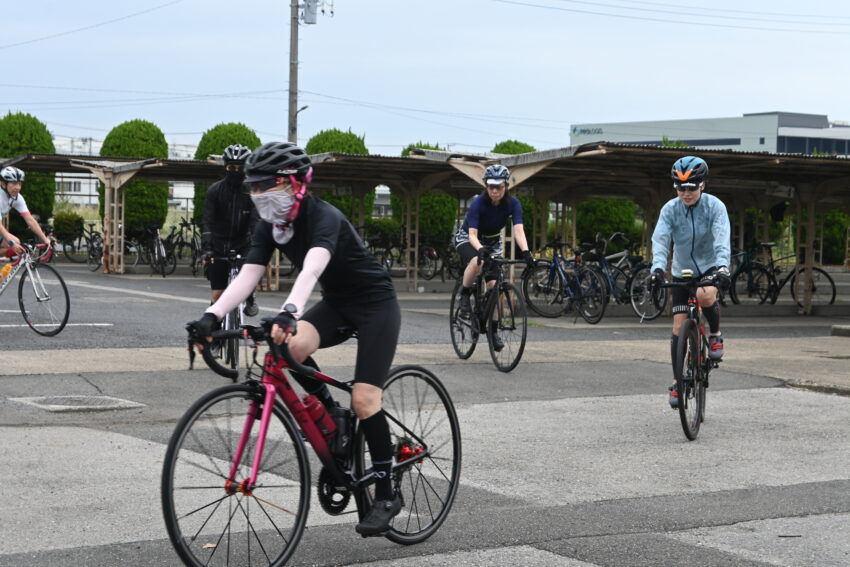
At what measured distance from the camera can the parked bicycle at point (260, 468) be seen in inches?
173

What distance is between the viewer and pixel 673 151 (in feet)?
63.3

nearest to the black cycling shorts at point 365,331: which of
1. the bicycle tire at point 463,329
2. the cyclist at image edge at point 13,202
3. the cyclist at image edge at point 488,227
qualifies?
the cyclist at image edge at point 488,227

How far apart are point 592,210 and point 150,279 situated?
1940 centimetres

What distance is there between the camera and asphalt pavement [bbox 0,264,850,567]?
526cm

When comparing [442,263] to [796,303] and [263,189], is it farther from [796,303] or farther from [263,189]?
[263,189]

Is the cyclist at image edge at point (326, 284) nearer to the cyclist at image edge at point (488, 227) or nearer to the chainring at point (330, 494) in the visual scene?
the chainring at point (330, 494)

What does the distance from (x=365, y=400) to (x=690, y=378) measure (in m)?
3.80

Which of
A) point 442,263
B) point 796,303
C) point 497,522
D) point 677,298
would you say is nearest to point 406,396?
point 497,522

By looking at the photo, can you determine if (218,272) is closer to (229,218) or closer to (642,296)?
(229,218)

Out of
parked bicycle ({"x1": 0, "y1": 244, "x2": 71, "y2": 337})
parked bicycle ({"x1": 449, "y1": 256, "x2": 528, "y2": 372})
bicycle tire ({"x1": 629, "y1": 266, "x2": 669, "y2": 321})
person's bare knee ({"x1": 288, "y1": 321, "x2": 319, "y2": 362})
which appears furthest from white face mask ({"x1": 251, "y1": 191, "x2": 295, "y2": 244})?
bicycle tire ({"x1": 629, "y1": 266, "x2": 669, "y2": 321})

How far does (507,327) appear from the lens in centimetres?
1174

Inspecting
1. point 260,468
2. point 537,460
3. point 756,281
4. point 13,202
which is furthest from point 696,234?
point 756,281

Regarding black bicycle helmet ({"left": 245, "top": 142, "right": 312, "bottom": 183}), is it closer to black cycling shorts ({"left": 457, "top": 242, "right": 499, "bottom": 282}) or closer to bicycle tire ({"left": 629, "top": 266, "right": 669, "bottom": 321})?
black cycling shorts ({"left": 457, "top": 242, "right": 499, "bottom": 282})

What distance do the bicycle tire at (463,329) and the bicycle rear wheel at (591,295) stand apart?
6918mm
